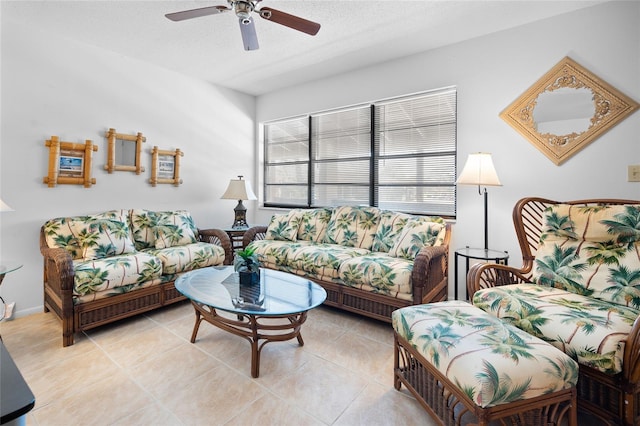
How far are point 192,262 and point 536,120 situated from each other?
3377mm

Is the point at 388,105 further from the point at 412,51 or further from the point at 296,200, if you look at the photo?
the point at 296,200

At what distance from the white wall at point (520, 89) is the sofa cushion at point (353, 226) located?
2.77ft

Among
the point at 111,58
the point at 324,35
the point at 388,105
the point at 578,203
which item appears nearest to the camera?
the point at 578,203

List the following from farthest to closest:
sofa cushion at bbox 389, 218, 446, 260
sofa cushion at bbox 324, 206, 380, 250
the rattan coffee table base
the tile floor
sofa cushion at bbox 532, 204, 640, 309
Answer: sofa cushion at bbox 324, 206, 380, 250 < sofa cushion at bbox 389, 218, 446, 260 < the rattan coffee table base < sofa cushion at bbox 532, 204, 640, 309 < the tile floor

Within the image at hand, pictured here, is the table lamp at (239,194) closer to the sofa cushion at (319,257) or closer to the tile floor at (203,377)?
the sofa cushion at (319,257)

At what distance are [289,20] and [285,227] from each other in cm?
218

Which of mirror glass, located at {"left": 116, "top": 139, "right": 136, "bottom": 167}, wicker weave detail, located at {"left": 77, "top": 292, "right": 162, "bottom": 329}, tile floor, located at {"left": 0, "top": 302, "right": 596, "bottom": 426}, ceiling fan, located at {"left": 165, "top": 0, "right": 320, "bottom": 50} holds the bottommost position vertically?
tile floor, located at {"left": 0, "top": 302, "right": 596, "bottom": 426}

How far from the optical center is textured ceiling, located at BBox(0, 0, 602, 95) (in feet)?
8.00

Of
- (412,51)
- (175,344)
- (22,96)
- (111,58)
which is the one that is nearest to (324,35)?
(412,51)

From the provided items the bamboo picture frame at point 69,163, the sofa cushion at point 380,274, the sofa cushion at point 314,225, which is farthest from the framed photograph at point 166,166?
the sofa cushion at point 380,274

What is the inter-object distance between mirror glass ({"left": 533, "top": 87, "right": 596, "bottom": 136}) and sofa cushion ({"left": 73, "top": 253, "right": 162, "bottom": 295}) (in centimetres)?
356

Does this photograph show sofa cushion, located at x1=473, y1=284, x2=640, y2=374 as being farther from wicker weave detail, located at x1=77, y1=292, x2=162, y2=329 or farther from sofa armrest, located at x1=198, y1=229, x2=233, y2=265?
wicker weave detail, located at x1=77, y1=292, x2=162, y2=329

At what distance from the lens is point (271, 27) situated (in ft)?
9.04

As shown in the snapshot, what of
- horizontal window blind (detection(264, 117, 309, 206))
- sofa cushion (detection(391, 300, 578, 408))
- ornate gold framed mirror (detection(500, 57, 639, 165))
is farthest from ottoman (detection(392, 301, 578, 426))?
horizontal window blind (detection(264, 117, 309, 206))
